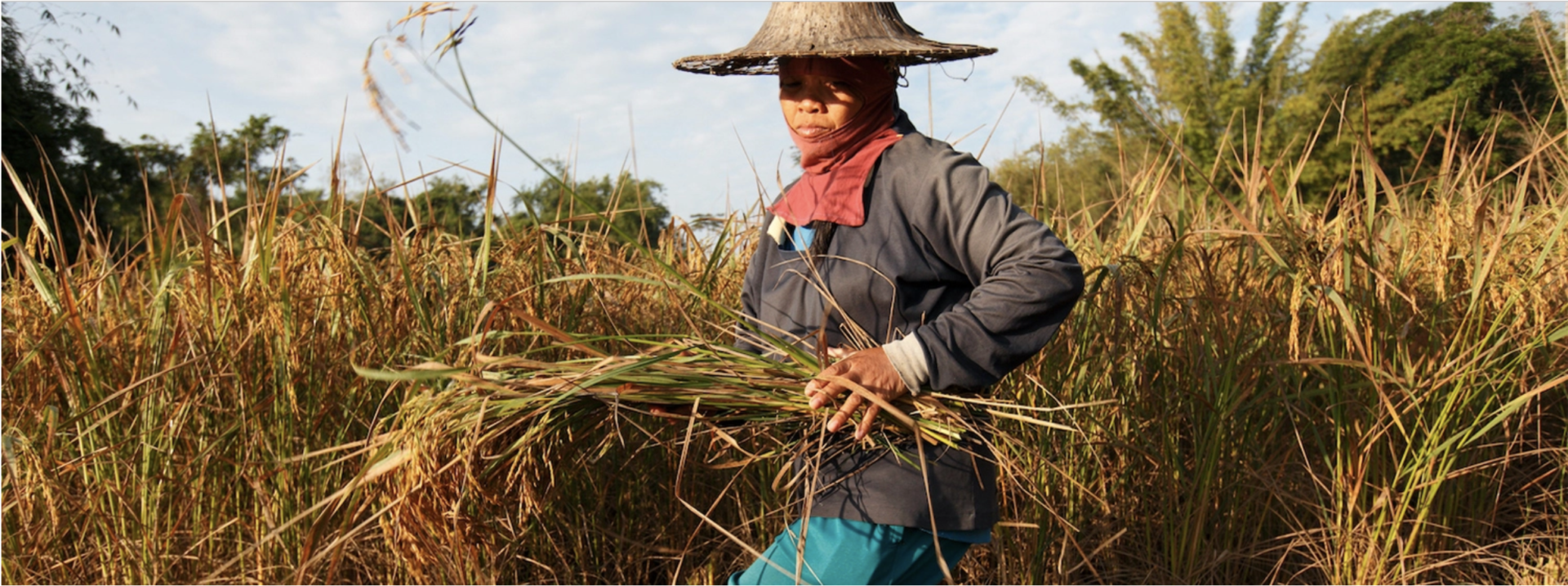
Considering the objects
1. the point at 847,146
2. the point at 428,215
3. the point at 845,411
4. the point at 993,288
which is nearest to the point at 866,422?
the point at 845,411

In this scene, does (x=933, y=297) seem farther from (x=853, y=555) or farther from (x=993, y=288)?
(x=853, y=555)

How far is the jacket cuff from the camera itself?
4.55 ft

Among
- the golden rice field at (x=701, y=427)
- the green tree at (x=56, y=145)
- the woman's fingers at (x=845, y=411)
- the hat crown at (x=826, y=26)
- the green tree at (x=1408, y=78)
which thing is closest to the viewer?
the woman's fingers at (x=845, y=411)

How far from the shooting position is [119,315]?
101 inches

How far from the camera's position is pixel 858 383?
1.39m

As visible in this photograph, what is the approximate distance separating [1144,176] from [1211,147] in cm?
2148

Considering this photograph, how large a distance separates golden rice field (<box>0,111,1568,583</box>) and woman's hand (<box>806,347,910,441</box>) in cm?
71

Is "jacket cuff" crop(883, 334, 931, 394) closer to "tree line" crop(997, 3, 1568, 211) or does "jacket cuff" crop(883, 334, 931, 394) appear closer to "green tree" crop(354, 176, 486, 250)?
"green tree" crop(354, 176, 486, 250)

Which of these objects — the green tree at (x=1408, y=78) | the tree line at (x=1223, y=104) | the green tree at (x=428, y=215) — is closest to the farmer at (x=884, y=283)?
the green tree at (x=428, y=215)

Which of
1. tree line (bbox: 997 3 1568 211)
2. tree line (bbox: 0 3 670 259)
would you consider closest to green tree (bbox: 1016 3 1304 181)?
tree line (bbox: 997 3 1568 211)

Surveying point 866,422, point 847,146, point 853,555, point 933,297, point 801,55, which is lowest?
point 853,555

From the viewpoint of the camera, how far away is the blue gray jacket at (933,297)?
140cm

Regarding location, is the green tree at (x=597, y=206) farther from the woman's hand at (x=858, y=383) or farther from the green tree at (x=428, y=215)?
the woman's hand at (x=858, y=383)

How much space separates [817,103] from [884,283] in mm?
331
